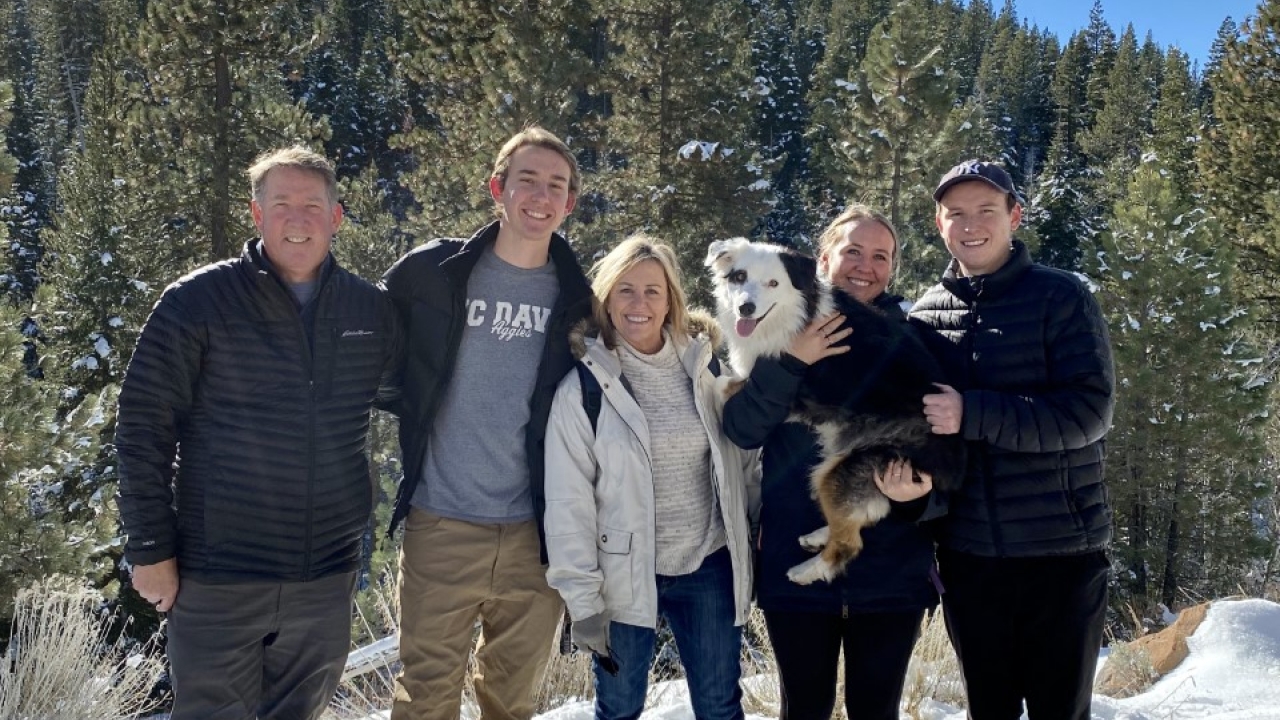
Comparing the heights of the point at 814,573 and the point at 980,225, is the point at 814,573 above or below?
below

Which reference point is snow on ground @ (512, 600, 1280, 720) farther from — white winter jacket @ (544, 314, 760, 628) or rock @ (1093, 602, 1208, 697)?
white winter jacket @ (544, 314, 760, 628)

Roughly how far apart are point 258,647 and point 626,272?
70.8 inches

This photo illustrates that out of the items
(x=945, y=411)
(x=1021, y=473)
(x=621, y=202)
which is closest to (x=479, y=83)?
(x=621, y=202)

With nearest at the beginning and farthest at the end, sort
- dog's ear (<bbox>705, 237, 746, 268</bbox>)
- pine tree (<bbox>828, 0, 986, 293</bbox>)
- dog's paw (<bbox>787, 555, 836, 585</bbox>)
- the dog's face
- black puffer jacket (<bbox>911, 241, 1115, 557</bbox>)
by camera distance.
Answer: black puffer jacket (<bbox>911, 241, 1115, 557</bbox>) → dog's paw (<bbox>787, 555, 836, 585</bbox>) → the dog's face → dog's ear (<bbox>705, 237, 746, 268</bbox>) → pine tree (<bbox>828, 0, 986, 293</bbox>)

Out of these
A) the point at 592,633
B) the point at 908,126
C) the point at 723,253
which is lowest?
the point at 592,633

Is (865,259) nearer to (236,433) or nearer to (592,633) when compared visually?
(592,633)

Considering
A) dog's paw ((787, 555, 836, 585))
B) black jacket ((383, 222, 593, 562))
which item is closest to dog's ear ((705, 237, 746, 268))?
black jacket ((383, 222, 593, 562))

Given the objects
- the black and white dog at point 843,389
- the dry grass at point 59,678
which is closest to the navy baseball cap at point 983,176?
the black and white dog at point 843,389

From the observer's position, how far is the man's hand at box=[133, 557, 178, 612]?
102 inches

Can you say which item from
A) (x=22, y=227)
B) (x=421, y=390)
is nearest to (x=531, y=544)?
(x=421, y=390)

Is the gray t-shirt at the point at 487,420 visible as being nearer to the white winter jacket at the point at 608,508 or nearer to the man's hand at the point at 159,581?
the white winter jacket at the point at 608,508

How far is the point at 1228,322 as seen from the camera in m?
17.5

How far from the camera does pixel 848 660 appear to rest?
2.70 metres

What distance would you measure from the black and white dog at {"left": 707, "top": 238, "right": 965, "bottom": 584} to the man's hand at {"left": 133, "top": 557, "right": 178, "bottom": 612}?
2041mm
